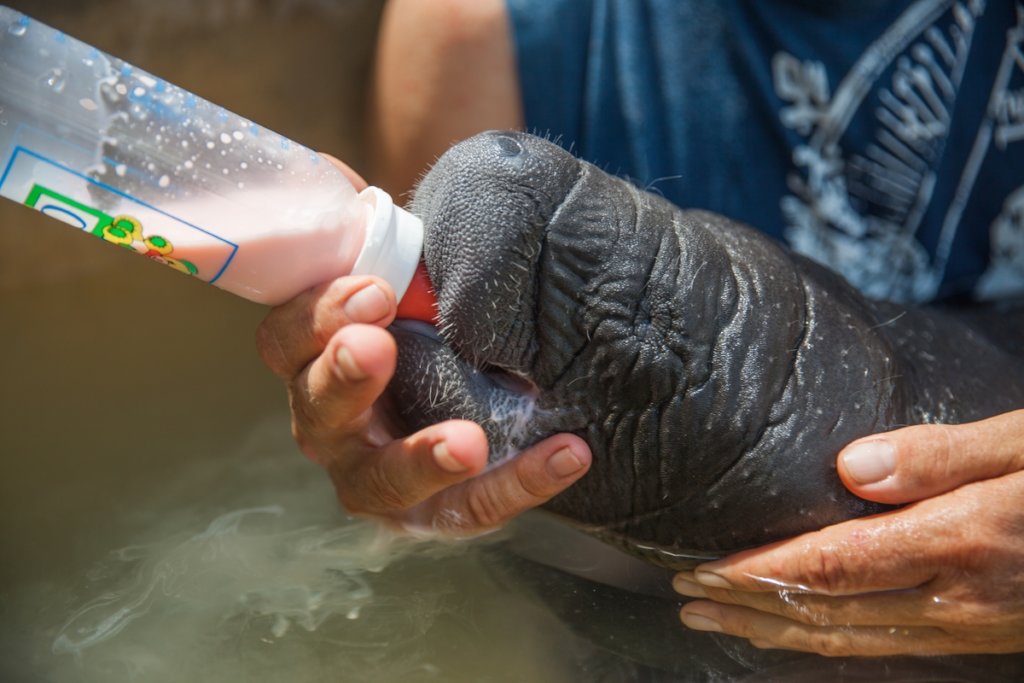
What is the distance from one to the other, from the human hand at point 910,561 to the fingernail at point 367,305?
2.40ft

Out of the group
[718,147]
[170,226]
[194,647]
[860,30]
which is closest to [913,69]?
[860,30]

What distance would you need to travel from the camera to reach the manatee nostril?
1.45 m

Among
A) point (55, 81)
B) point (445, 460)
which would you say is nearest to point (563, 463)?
point (445, 460)

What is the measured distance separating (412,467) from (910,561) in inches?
31.0

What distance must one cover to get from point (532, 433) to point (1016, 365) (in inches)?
40.8

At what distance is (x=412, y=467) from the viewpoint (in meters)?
1.59

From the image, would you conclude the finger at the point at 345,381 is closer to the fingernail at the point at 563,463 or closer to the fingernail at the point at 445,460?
the fingernail at the point at 445,460

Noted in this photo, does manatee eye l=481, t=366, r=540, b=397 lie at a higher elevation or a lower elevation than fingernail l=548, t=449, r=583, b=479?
higher

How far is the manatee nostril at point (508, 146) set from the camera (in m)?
1.45

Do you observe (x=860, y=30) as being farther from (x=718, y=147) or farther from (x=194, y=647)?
(x=194, y=647)

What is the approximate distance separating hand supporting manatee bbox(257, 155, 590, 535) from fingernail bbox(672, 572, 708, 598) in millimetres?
348

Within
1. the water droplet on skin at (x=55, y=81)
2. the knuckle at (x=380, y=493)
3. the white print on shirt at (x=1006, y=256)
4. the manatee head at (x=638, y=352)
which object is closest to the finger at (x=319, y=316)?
the manatee head at (x=638, y=352)

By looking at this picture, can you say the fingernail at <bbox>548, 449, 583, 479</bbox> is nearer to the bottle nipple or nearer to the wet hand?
the wet hand

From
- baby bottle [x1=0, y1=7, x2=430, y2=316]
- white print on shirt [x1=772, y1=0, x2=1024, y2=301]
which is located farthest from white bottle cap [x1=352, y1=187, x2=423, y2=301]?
white print on shirt [x1=772, y1=0, x2=1024, y2=301]
